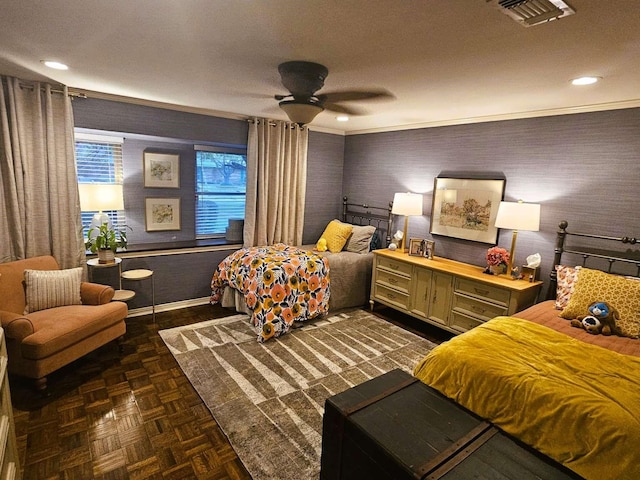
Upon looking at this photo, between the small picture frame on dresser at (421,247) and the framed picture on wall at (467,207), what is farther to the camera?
the small picture frame on dresser at (421,247)

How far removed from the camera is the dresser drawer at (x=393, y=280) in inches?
151

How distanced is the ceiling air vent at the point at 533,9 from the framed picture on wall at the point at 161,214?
13.6ft

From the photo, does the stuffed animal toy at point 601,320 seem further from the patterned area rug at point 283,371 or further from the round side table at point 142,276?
the round side table at point 142,276

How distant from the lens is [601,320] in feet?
7.64

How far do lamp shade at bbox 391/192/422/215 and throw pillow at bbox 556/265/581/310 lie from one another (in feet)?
5.13

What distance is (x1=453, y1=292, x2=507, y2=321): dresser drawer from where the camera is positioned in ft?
10.1

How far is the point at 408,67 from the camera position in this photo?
6.83 feet

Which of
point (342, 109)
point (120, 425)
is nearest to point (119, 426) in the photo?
point (120, 425)

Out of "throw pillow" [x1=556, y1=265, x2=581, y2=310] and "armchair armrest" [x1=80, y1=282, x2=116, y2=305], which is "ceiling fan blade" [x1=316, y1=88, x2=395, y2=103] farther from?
"armchair armrest" [x1=80, y1=282, x2=116, y2=305]

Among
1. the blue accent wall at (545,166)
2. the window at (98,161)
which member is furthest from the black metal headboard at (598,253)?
the window at (98,161)

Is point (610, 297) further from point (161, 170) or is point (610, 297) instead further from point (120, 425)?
point (161, 170)

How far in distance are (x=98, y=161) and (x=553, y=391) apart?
15.3ft

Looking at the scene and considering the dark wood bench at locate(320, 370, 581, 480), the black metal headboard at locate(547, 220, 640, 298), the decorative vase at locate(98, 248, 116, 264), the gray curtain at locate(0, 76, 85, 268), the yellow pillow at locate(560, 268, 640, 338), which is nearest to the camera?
the dark wood bench at locate(320, 370, 581, 480)

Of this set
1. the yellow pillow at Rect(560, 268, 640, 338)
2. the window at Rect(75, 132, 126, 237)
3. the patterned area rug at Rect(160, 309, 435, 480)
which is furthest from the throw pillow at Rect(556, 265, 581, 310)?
the window at Rect(75, 132, 126, 237)
